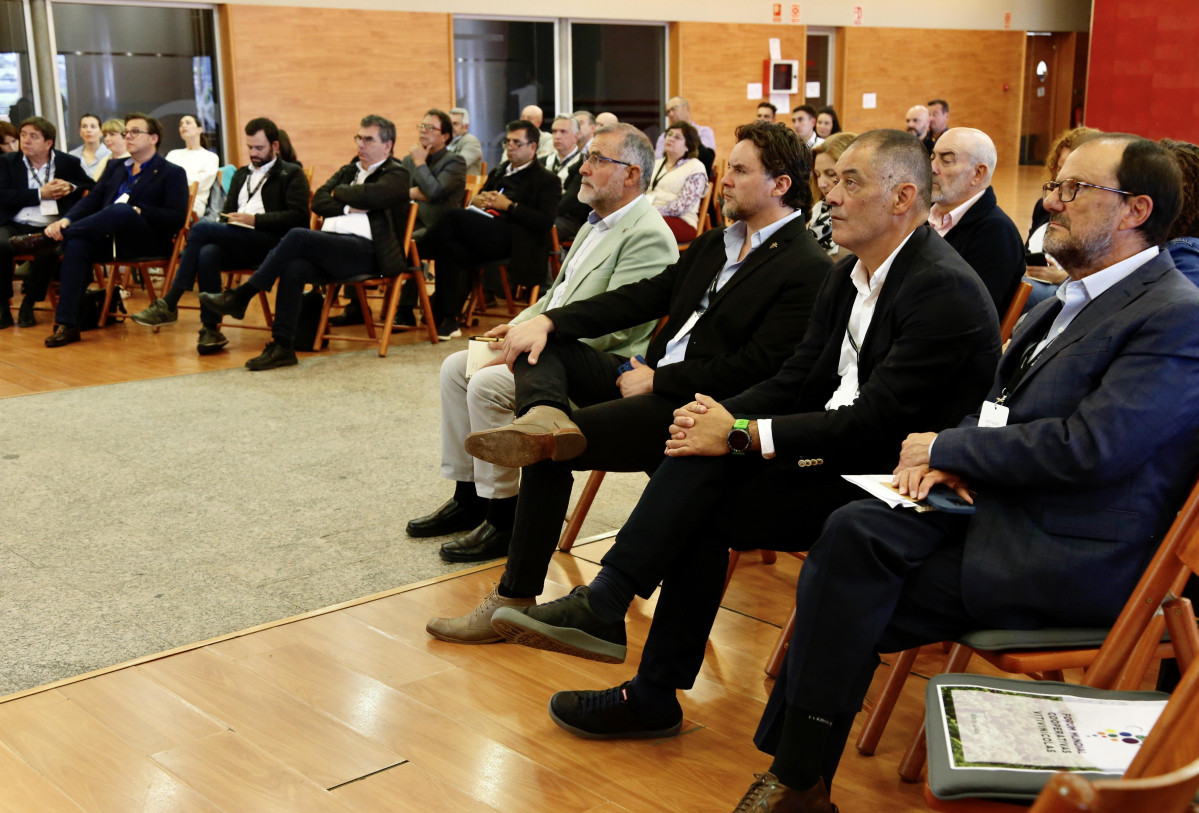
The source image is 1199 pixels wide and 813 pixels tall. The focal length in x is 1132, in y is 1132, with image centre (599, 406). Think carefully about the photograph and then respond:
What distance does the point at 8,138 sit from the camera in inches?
338

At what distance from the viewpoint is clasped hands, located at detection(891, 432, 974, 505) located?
1961mm

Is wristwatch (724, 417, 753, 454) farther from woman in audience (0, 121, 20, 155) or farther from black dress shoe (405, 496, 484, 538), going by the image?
woman in audience (0, 121, 20, 155)

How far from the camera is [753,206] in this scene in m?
2.89

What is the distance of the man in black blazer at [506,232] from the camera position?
719 cm

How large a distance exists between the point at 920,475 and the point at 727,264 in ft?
3.70

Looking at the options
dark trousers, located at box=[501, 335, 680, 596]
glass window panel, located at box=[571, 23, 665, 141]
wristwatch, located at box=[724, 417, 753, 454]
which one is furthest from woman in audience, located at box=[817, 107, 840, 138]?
wristwatch, located at box=[724, 417, 753, 454]

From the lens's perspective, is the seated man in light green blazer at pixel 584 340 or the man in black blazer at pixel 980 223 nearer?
the seated man in light green blazer at pixel 584 340

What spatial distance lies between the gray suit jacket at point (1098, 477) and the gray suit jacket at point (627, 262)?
1.61 meters

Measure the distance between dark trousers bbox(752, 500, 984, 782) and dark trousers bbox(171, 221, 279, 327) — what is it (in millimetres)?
5700

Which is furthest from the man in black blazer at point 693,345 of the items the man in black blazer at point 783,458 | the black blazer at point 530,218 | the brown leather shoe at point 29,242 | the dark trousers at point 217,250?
the brown leather shoe at point 29,242

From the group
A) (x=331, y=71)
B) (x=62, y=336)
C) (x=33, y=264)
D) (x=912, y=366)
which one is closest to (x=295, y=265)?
(x=62, y=336)

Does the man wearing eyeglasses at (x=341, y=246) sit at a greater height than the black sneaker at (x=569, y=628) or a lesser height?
greater

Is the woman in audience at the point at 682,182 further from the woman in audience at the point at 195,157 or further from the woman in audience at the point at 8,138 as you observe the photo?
the woman in audience at the point at 8,138

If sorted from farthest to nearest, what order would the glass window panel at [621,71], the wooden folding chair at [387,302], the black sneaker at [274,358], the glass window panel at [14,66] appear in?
the glass window panel at [621,71]
the glass window panel at [14,66]
the wooden folding chair at [387,302]
the black sneaker at [274,358]
